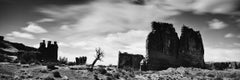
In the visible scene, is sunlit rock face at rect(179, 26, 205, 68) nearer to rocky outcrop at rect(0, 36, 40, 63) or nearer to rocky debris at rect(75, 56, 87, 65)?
rocky debris at rect(75, 56, 87, 65)

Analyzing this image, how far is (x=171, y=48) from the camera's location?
2265 inches

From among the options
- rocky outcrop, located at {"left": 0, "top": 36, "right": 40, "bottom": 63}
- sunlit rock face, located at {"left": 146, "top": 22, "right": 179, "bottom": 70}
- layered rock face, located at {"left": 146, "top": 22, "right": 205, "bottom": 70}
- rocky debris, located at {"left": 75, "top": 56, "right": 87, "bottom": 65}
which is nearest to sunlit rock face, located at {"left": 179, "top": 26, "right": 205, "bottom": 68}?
layered rock face, located at {"left": 146, "top": 22, "right": 205, "bottom": 70}

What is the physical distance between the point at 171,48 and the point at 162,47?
9.32ft

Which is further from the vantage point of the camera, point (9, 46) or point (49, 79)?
point (9, 46)

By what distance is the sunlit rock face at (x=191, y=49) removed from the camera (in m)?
56.5

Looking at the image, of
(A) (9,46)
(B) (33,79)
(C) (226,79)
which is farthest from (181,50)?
(A) (9,46)

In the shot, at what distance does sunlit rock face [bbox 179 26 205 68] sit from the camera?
56.5 metres

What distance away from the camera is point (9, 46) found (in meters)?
68.8

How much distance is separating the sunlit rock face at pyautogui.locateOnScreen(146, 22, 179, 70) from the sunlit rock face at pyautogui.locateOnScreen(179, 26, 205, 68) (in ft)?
5.88

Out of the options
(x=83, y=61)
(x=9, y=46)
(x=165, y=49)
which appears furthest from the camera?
(x=83, y=61)

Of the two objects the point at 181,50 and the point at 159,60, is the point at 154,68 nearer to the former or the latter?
the point at 159,60

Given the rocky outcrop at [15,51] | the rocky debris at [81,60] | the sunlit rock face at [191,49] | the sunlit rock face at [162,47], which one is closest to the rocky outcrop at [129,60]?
the rocky debris at [81,60]

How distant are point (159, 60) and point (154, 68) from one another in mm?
2935

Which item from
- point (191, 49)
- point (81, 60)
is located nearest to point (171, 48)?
point (191, 49)
